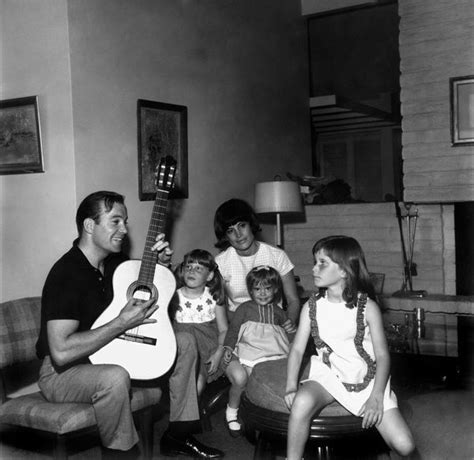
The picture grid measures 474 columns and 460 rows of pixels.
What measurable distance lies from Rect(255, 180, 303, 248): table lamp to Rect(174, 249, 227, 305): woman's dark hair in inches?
47.1

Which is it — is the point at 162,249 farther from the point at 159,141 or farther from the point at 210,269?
the point at 159,141

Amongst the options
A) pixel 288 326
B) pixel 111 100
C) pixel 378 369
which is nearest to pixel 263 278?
pixel 288 326

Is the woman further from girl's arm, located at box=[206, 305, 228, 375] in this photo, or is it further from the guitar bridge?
the guitar bridge

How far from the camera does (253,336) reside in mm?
3240

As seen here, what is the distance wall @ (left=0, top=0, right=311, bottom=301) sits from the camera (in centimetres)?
338

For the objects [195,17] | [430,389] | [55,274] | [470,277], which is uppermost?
[195,17]

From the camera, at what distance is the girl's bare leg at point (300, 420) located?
2.24 meters

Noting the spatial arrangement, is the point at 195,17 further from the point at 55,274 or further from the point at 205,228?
the point at 55,274

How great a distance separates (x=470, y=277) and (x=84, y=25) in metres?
3.13

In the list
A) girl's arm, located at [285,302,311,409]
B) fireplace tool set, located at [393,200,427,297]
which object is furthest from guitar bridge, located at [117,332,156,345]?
fireplace tool set, located at [393,200,427,297]

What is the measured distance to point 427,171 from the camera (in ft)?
14.9

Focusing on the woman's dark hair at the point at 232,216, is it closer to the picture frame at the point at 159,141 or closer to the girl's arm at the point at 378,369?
the picture frame at the point at 159,141

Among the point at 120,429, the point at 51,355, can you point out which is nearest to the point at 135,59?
the point at 51,355

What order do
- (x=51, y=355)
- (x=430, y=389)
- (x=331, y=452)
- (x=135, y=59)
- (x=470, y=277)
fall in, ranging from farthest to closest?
(x=470, y=277)
(x=430, y=389)
(x=135, y=59)
(x=51, y=355)
(x=331, y=452)
